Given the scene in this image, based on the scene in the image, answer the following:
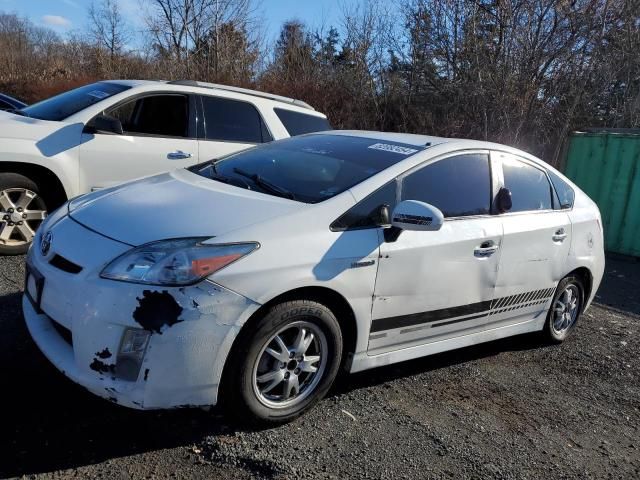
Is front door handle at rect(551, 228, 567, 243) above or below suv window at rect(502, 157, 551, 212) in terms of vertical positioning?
below

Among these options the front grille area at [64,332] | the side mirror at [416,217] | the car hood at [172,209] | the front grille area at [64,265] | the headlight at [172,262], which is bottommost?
the front grille area at [64,332]

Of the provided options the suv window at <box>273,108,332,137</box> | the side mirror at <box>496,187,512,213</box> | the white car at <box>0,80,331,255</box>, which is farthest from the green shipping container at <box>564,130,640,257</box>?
the side mirror at <box>496,187,512,213</box>

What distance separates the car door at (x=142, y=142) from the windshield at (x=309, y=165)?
192 centimetres

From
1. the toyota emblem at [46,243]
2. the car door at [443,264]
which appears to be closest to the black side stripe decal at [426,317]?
the car door at [443,264]

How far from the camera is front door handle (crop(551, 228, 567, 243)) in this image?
15.0ft

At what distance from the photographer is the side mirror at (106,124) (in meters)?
5.74

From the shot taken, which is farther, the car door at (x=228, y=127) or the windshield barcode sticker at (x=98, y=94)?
the car door at (x=228, y=127)

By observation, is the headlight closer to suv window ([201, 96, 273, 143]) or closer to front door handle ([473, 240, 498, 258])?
front door handle ([473, 240, 498, 258])

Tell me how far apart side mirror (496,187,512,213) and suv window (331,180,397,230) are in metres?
0.99

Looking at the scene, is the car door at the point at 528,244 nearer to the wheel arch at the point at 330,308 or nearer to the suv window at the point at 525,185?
the suv window at the point at 525,185

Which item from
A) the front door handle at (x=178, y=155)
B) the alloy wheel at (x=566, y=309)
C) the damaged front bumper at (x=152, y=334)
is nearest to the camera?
the damaged front bumper at (x=152, y=334)

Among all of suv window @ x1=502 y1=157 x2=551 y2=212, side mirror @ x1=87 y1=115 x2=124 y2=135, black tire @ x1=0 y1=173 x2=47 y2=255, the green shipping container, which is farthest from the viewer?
the green shipping container

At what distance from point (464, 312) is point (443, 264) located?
461 millimetres

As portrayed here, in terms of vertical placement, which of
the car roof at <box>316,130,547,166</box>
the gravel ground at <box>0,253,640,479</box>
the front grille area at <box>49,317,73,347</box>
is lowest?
the gravel ground at <box>0,253,640,479</box>
